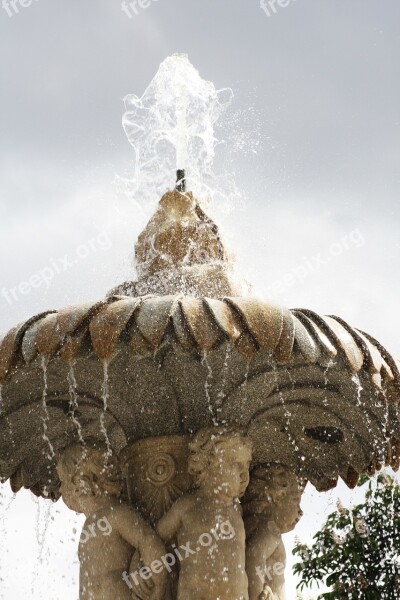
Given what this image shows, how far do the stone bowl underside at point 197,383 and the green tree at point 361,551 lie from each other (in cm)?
322

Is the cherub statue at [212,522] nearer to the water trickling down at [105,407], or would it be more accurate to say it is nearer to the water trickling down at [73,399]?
the water trickling down at [105,407]

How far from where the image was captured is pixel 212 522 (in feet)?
16.0

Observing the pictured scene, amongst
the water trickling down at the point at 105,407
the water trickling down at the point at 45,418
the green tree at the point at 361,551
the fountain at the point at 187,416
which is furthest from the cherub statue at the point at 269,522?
the green tree at the point at 361,551

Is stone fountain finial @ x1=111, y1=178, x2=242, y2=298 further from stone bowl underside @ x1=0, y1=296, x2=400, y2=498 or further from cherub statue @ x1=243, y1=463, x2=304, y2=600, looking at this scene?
cherub statue @ x1=243, y1=463, x2=304, y2=600

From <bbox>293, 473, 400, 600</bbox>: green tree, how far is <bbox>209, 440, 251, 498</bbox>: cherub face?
4330mm

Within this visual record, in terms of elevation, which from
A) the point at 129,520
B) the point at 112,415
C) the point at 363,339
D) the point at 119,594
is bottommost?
the point at 119,594

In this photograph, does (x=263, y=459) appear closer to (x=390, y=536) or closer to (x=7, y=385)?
(x=7, y=385)

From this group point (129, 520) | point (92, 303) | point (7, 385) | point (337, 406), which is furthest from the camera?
point (337, 406)

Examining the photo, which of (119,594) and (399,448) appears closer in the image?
(119,594)

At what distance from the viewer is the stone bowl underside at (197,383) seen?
453 cm

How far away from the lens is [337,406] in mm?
5727

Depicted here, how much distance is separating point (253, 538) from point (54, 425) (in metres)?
1.60

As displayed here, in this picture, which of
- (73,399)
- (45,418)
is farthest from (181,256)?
(45,418)

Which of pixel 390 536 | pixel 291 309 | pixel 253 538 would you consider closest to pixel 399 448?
pixel 253 538
